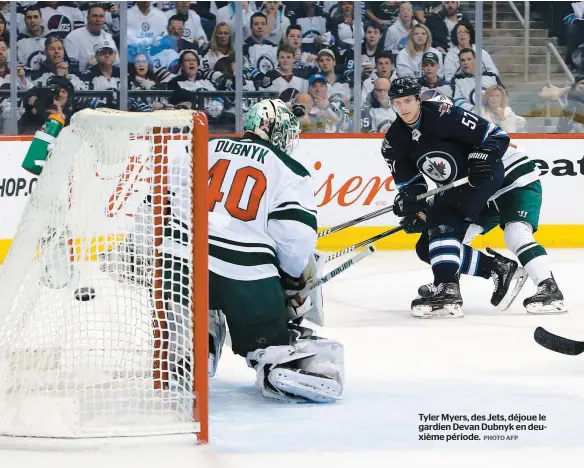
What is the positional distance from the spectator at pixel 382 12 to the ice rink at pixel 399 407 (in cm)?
289

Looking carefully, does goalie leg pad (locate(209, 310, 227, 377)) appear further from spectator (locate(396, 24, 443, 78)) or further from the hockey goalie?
spectator (locate(396, 24, 443, 78))

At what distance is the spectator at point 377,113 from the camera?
706 cm

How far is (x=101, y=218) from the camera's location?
2684mm

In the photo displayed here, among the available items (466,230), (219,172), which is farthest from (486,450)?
(466,230)

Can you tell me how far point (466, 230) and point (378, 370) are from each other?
137 cm

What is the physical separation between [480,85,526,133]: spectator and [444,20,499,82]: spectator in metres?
0.15

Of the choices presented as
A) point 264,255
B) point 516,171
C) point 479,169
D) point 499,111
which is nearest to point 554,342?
point 264,255

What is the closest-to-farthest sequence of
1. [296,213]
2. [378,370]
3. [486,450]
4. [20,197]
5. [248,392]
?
[486,450] → [296,213] → [248,392] → [378,370] → [20,197]

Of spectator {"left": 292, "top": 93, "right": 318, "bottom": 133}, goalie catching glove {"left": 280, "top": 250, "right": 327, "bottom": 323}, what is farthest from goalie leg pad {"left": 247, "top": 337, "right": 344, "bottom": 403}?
spectator {"left": 292, "top": 93, "right": 318, "bottom": 133}

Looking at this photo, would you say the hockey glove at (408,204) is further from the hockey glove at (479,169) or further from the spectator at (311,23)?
the spectator at (311,23)

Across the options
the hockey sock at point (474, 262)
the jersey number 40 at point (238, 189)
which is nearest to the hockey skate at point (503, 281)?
the hockey sock at point (474, 262)

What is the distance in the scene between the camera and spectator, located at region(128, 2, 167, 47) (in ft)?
22.9

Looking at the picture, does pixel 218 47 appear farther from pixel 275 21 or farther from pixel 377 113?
pixel 377 113

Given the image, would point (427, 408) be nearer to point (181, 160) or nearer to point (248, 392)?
point (248, 392)
